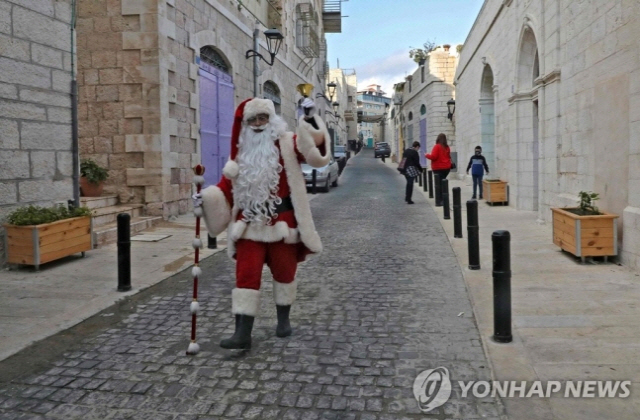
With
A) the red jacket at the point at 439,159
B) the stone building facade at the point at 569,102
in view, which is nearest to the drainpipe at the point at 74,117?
the stone building facade at the point at 569,102

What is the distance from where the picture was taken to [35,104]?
22.8 ft

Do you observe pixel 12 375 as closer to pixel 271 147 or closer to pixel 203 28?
pixel 271 147

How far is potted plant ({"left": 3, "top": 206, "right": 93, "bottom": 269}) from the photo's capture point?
20.7 ft

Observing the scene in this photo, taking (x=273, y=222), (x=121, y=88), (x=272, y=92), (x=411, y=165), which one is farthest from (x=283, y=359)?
(x=272, y=92)

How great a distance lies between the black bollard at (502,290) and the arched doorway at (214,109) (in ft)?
31.0

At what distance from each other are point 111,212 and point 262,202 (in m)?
6.30

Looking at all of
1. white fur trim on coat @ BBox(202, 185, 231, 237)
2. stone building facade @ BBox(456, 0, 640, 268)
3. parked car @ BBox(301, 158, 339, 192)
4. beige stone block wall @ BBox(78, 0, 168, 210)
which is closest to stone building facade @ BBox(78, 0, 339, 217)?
beige stone block wall @ BBox(78, 0, 168, 210)

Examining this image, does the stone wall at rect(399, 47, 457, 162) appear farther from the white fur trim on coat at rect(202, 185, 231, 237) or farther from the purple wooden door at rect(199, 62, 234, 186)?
the white fur trim on coat at rect(202, 185, 231, 237)

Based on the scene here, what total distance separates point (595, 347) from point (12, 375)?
3.74 m

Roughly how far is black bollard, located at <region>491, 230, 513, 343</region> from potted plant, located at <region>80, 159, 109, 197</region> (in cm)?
767

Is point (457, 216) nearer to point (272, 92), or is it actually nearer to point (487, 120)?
point (487, 120)

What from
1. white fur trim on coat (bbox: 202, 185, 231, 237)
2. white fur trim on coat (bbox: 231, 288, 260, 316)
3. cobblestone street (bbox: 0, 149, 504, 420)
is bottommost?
cobblestone street (bbox: 0, 149, 504, 420)

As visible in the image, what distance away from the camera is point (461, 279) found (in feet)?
19.4

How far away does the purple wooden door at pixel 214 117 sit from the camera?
12.6 m
